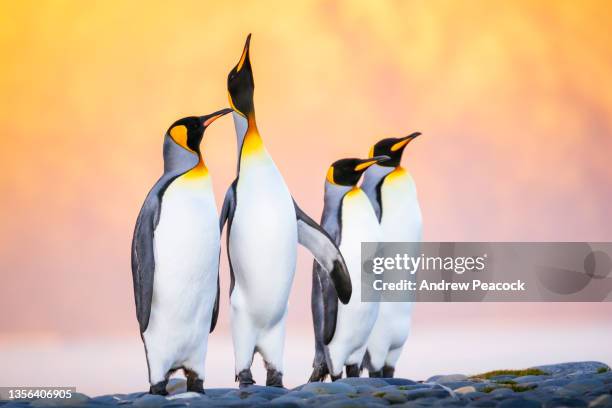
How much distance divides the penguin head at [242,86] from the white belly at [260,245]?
27 centimetres

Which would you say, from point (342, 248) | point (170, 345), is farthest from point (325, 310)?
point (170, 345)

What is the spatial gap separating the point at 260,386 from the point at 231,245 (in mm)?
678

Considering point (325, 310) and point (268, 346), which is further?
point (325, 310)

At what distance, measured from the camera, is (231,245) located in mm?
4531

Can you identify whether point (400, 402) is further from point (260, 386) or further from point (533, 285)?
point (533, 285)

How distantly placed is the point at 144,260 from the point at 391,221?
5.89ft

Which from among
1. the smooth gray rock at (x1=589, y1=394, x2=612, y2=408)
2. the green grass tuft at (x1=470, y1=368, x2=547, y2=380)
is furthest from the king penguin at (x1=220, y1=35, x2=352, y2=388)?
the green grass tuft at (x1=470, y1=368, x2=547, y2=380)

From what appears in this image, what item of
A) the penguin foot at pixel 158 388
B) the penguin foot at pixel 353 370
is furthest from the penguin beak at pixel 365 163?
the penguin foot at pixel 158 388

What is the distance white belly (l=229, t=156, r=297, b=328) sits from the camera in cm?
449

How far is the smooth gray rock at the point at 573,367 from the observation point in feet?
19.2

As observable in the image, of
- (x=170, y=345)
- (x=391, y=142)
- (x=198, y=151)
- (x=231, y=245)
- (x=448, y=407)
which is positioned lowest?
(x=448, y=407)

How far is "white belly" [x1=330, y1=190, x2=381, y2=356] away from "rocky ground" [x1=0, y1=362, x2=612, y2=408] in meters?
0.41

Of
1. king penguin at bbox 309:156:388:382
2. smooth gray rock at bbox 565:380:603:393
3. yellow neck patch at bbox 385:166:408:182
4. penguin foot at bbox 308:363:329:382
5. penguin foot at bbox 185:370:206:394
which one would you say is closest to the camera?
smooth gray rock at bbox 565:380:603:393

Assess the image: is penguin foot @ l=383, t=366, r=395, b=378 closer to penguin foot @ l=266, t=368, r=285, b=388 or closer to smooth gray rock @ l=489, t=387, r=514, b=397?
penguin foot @ l=266, t=368, r=285, b=388
